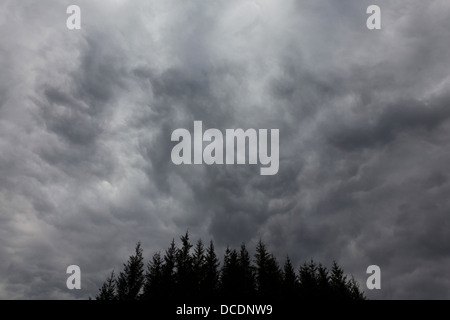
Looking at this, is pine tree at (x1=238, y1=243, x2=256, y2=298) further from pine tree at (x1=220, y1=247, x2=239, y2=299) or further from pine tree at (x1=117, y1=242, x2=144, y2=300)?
pine tree at (x1=117, y1=242, x2=144, y2=300)

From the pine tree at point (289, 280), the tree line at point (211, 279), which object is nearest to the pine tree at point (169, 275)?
the tree line at point (211, 279)

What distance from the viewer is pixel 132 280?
29.6 meters

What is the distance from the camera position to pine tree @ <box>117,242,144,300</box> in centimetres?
2889

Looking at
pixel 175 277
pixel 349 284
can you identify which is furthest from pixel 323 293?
pixel 175 277

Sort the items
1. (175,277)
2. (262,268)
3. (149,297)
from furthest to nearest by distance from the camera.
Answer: (262,268) → (175,277) → (149,297)

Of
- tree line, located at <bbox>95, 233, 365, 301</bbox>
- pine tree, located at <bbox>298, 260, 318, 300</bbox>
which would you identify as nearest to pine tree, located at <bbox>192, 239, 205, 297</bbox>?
tree line, located at <bbox>95, 233, 365, 301</bbox>

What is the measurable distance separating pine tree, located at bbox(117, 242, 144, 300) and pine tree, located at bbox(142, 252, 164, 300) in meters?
0.89

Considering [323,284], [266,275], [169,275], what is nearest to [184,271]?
[169,275]

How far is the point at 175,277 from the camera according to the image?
29750mm

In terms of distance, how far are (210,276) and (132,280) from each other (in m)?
8.55

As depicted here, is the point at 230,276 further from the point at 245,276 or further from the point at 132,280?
the point at 132,280
